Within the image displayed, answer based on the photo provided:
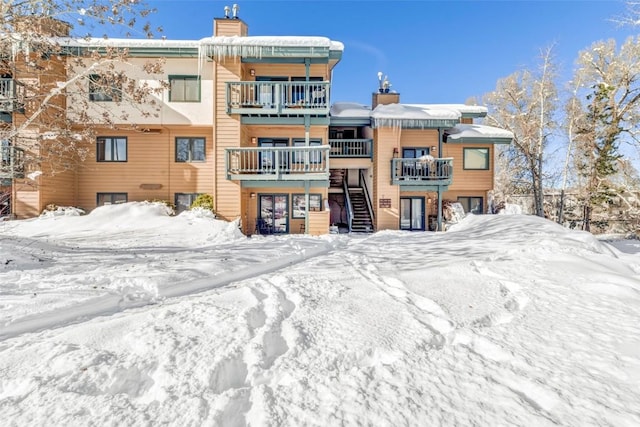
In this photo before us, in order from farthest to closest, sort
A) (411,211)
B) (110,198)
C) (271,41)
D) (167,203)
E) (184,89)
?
(411,211), (110,198), (184,89), (167,203), (271,41)

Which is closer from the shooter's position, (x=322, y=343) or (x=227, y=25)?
(x=322, y=343)

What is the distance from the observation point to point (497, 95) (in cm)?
2127

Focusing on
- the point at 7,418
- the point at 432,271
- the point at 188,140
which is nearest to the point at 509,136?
the point at 432,271

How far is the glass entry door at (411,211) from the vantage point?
14.6 m

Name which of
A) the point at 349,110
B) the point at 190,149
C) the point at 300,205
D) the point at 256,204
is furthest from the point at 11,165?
the point at 349,110

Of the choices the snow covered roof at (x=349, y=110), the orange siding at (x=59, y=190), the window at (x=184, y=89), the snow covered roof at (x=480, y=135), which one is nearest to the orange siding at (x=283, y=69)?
the snow covered roof at (x=349, y=110)

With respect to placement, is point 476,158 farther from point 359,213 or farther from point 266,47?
point 266,47

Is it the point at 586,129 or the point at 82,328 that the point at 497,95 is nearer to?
the point at 586,129

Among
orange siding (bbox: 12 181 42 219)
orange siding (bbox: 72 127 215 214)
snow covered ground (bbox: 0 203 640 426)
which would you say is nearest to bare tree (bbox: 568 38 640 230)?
snow covered ground (bbox: 0 203 640 426)

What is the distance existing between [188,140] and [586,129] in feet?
72.2

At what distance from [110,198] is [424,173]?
14334 millimetres

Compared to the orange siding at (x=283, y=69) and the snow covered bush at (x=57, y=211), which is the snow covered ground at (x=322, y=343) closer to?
the snow covered bush at (x=57, y=211)

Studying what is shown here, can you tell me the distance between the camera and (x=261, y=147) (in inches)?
464

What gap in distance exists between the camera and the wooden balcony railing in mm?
13109
